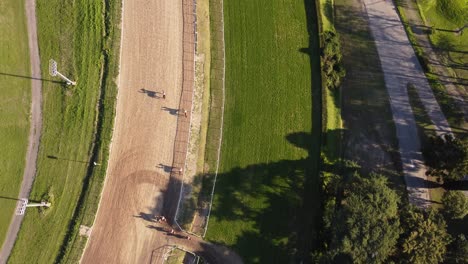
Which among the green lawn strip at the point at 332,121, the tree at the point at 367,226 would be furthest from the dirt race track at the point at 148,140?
the green lawn strip at the point at 332,121

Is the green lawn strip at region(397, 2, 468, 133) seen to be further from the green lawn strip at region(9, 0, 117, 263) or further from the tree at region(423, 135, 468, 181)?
the green lawn strip at region(9, 0, 117, 263)

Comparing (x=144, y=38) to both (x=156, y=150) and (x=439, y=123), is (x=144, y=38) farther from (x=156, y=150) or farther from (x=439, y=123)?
(x=439, y=123)

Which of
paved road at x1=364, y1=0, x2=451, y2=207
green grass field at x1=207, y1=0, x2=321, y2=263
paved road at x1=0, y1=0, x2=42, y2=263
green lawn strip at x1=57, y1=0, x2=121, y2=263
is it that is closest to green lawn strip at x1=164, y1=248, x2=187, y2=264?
green grass field at x1=207, y1=0, x2=321, y2=263

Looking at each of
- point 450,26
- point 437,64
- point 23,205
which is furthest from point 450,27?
point 23,205

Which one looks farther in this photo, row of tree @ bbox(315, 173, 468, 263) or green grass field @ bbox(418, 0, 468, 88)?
green grass field @ bbox(418, 0, 468, 88)

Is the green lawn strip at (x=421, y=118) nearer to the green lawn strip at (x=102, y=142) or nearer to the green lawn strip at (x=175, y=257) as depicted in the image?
the green lawn strip at (x=175, y=257)

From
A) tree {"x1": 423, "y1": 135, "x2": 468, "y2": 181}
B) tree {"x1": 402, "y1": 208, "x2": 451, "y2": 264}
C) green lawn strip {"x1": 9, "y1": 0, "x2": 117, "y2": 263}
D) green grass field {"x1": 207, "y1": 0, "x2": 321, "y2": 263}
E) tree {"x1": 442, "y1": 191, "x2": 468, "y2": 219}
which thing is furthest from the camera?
green grass field {"x1": 207, "y1": 0, "x2": 321, "y2": 263}

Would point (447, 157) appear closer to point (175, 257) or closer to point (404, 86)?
point (404, 86)
